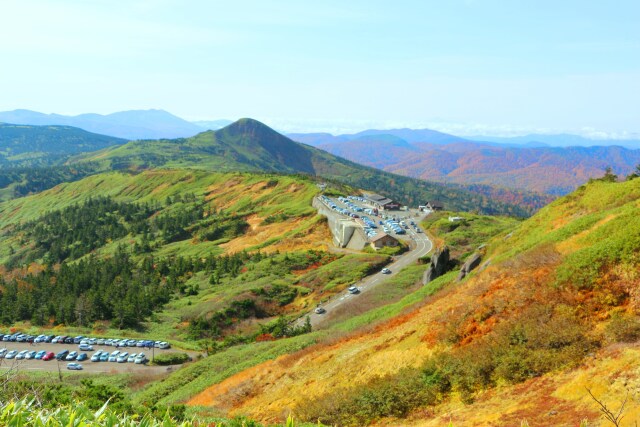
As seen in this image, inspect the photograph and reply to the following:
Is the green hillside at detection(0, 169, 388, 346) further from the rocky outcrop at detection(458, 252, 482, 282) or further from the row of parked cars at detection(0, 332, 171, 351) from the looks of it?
the rocky outcrop at detection(458, 252, 482, 282)

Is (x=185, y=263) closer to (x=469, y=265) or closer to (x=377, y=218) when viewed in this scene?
(x=377, y=218)

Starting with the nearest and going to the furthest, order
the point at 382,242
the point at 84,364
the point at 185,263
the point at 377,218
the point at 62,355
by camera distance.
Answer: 1. the point at 84,364
2. the point at 62,355
3. the point at 382,242
4. the point at 185,263
5. the point at 377,218

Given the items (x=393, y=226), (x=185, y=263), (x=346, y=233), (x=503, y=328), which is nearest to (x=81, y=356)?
(x=185, y=263)

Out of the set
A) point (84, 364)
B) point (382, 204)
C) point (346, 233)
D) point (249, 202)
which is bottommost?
point (84, 364)

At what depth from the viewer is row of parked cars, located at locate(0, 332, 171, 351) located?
5450 centimetres

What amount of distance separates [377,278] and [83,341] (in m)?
38.9

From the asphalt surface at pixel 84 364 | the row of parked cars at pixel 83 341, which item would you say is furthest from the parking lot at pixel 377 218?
the asphalt surface at pixel 84 364

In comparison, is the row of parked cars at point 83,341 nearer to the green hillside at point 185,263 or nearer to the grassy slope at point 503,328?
the green hillside at point 185,263

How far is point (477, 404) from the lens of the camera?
50.1 ft

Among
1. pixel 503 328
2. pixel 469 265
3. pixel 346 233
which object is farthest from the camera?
pixel 346 233

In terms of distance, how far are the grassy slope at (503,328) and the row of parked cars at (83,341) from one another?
86.7 ft

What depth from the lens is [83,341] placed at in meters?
56.2

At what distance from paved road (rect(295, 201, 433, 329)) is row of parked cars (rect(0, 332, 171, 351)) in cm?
1819

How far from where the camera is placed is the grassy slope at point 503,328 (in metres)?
14.3
